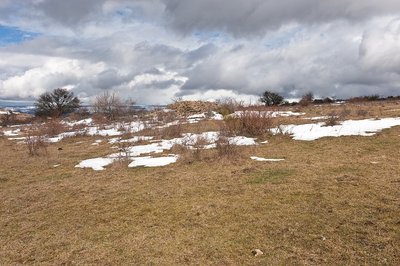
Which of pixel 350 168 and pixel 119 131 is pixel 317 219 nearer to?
pixel 350 168

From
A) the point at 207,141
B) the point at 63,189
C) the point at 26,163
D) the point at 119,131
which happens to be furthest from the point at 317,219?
the point at 119,131

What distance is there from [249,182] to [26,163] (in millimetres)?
7395

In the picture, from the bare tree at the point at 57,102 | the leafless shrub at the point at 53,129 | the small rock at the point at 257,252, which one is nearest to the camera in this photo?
the small rock at the point at 257,252

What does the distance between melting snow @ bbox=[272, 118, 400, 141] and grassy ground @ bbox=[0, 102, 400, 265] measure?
2.54m

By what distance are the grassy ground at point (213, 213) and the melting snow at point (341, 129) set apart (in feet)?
8.32

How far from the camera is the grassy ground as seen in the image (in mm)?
4617

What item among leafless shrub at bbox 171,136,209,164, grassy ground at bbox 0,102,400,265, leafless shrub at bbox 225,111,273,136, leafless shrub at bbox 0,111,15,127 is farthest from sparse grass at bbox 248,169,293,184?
leafless shrub at bbox 0,111,15,127

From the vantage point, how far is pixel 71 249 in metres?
4.96

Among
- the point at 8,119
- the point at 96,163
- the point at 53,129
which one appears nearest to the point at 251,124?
the point at 96,163

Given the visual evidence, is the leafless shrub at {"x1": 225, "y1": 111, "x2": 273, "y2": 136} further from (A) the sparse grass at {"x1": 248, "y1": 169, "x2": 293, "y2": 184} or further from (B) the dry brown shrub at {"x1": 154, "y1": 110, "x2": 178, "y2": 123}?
(B) the dry brown shrub at {"x1": 154, "y1": 110, "x2": 178, "y2": 123}

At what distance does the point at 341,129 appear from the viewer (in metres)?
12.9

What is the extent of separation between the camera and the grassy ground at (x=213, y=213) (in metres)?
4.62

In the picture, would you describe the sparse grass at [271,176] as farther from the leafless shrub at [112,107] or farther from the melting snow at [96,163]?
the leafless shrub at [112,107]

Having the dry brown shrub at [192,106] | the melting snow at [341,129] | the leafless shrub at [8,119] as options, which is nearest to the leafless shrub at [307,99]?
the dry brown shrub at [192,106]
